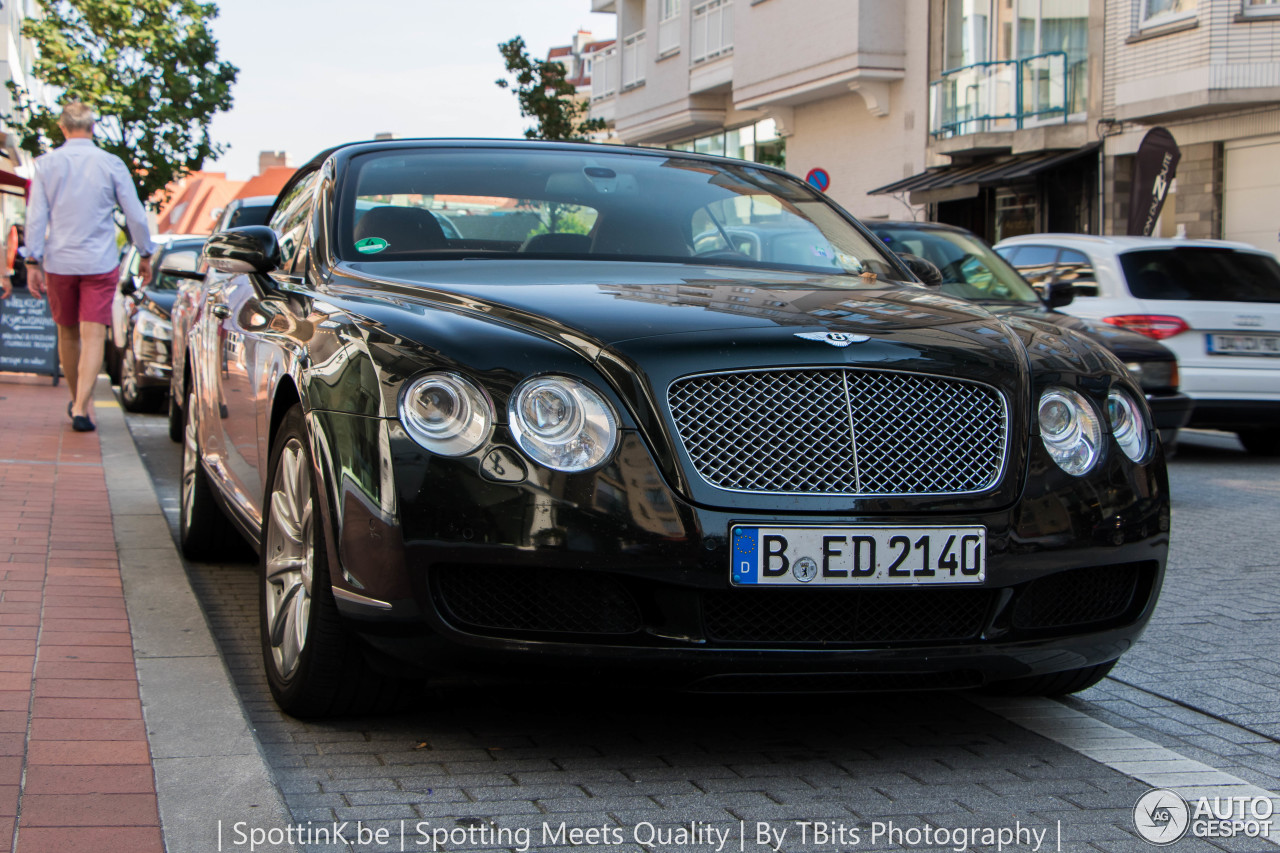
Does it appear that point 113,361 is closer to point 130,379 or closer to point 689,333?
point 130,379

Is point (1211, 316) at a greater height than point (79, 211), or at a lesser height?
lesser

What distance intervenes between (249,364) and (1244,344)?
8181 millimetres

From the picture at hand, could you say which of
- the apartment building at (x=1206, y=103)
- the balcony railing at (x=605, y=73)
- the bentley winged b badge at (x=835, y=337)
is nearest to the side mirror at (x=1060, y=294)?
the bentley winged b badge at (x=835, y=337)

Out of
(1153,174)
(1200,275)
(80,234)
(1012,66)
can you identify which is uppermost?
(1012,66)

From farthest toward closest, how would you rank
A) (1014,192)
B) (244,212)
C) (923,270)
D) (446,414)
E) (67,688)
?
1. (1014,192)
2. (244,212)
3. (923,270)
4. (67,688)
5. (446,414)

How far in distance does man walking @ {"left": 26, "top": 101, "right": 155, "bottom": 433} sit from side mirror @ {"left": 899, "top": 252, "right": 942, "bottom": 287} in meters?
5.69

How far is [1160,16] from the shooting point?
22.6 meters

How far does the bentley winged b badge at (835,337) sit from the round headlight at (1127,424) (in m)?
0.69

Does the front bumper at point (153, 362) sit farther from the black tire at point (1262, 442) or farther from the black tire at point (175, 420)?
the black tire at point (1262, 442)

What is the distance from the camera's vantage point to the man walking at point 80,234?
9.76m

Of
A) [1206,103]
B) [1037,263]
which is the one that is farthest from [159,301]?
[1206,103]

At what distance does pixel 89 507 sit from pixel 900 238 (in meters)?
5.72

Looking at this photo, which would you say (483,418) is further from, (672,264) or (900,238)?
(900,238)

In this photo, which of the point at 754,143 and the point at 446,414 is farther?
the point at 754,143
